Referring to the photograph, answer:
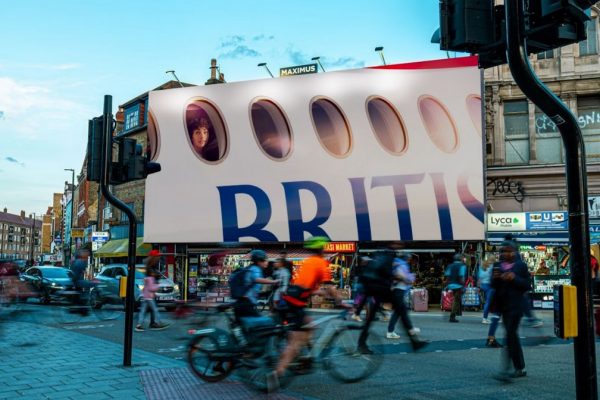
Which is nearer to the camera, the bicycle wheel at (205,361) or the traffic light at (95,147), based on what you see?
the bicycle wheel at (205,361)

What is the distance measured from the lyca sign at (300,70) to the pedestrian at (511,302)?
2274 centimetres

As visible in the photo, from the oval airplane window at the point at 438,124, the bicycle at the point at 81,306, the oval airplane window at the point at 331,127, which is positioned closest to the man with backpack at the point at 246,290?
the bicycle at the point at 81,306

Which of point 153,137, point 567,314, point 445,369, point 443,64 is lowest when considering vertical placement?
point 445,369

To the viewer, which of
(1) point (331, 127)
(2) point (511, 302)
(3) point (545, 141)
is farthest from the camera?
(1) point (331, 127)

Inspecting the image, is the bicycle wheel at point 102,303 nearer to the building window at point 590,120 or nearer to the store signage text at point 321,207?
the store signage text at point 321,207

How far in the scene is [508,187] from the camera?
25.0 meters

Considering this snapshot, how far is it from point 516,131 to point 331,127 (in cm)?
780

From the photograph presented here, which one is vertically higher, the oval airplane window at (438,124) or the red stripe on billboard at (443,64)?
the red stripe on billboard at (443,64)

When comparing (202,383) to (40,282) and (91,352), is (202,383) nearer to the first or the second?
(91,352)

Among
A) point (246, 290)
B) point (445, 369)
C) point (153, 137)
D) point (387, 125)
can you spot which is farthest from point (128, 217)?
point (153, 137)

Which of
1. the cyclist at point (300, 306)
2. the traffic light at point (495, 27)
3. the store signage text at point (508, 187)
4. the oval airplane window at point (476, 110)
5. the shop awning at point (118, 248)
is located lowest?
the cyclist at point (300, 306)

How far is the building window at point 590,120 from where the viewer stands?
80.5 feet

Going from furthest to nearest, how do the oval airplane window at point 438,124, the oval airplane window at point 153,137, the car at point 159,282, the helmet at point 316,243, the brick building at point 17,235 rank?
the brick building at point 17,235 → the oval airplane window at point 153,137 → the oval airplane window at point 438,124 → the car at point 159,282 → the helmet at point 316,243

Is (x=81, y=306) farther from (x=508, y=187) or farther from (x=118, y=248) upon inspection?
(x=118, y=248)
